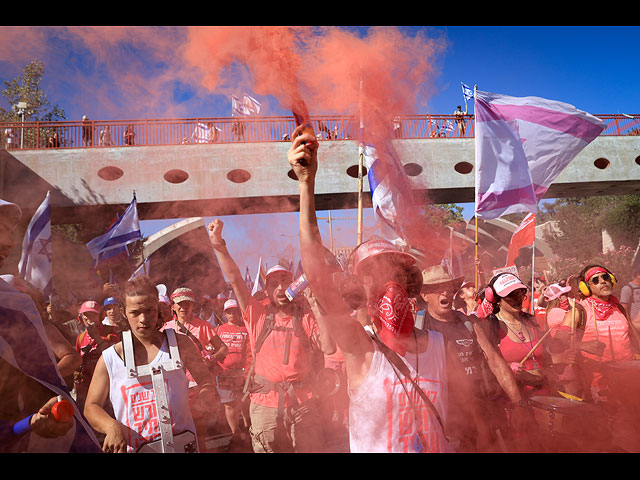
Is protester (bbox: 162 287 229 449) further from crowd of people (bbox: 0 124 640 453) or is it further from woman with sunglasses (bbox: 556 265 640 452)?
woman with sunglasses (bbox: 556 265 640 452)

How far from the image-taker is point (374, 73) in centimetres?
340

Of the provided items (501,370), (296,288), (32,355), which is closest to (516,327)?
(501,370)

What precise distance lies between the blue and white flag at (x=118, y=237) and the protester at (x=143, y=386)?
430 centimetres

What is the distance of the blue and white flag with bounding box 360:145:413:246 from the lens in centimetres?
563

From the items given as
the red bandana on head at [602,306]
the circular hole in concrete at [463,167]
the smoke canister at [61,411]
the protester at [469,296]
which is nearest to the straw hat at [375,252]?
the smoke canister at [61,411]

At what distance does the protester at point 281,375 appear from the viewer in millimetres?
4066

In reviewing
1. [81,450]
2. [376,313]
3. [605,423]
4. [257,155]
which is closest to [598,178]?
[257,155]

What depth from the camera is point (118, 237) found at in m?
7.14

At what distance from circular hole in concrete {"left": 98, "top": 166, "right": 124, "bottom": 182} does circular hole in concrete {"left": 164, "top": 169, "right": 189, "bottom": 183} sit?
Result: 1.32 m

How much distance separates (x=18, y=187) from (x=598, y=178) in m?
17.5

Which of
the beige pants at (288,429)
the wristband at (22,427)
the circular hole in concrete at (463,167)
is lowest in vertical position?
the beige pants at (288,429)

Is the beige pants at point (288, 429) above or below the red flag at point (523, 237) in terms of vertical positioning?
below

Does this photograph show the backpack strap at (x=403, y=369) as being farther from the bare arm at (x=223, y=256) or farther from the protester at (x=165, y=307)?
the protester at (x=165, y=307)

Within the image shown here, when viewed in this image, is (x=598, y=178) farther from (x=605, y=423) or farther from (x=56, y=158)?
(x=56, y=158)
